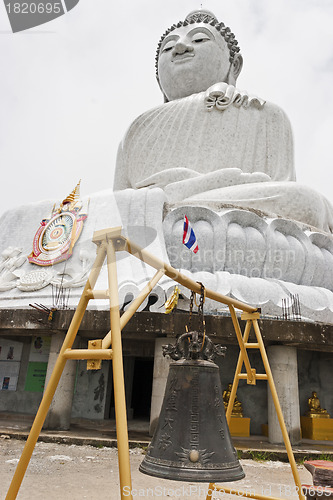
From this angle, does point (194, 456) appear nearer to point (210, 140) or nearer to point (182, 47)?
point (210, 140)

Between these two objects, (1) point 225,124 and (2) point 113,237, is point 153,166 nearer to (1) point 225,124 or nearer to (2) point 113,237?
(1) point 225,124

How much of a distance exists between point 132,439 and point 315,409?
12.1ft

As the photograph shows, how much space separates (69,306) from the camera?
7605mm

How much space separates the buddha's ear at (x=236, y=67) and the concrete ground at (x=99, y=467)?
13.7 metres

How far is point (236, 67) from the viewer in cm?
1609

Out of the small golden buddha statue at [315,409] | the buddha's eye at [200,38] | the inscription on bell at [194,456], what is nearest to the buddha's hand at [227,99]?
the buddha's eye at [200,38]

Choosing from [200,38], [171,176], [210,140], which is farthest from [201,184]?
[200,38]

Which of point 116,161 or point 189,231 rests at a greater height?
point 116,161

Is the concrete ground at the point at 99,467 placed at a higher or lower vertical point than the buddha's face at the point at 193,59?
lower

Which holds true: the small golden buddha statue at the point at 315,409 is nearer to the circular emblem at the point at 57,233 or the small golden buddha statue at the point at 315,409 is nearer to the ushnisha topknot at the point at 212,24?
the circular emblem at the point at 57,233

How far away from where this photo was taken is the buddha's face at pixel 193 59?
47.6 feet

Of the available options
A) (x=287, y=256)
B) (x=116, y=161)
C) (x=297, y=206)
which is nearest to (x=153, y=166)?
(x=116, y=161)

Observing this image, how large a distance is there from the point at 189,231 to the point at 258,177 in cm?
749

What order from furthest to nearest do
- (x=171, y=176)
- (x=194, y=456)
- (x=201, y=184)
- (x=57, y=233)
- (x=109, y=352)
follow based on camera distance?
(x=171, y=176), (x=201, y=184), (x=57, y=233), (x=194, y=456), (x=109, y=352)
